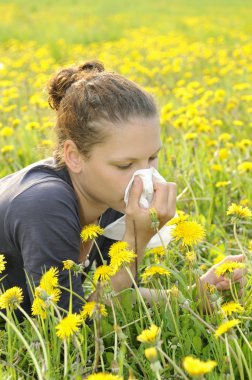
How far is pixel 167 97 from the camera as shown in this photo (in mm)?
5207

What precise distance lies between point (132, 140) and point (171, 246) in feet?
2.27

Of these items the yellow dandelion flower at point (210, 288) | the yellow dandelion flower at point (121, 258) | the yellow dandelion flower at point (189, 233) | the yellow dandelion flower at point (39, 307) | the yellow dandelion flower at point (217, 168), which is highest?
the yellow dandelion flower at point (121, 258)

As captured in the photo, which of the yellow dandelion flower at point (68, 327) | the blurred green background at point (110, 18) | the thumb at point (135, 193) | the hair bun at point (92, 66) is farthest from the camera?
the blurred green background at point (110, 18)

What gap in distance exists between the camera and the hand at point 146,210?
1.72m

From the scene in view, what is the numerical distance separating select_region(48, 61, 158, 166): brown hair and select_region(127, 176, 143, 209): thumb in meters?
0.17

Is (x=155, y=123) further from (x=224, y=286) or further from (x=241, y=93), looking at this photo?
(x=241, y=93)

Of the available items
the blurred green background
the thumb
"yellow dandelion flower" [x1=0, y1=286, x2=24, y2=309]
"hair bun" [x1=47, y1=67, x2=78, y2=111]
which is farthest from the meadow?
the blurred green background

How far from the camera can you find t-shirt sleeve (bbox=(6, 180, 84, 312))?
1743 mm

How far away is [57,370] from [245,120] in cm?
310

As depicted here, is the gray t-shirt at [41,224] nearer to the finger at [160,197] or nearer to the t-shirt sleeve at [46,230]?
the t-shirt sleeve at [46,230]

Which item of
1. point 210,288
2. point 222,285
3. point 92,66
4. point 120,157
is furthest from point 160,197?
point 92,66

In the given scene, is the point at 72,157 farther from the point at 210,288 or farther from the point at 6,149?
the point at 6,149

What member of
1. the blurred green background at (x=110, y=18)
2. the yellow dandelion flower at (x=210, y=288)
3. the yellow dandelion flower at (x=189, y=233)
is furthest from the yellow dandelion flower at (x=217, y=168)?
the blurred green background at (x=110, y=18)

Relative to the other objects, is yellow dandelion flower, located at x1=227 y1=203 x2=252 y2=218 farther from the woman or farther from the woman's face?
the woman's face
